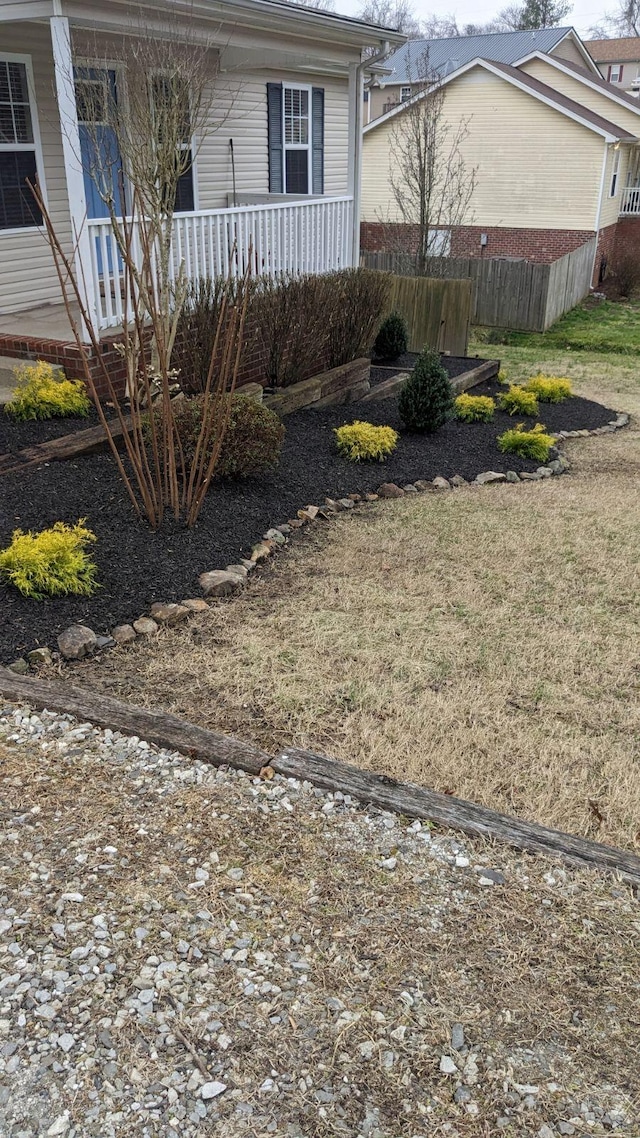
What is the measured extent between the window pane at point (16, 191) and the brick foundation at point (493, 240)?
53.7 feet

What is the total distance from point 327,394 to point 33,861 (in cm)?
689

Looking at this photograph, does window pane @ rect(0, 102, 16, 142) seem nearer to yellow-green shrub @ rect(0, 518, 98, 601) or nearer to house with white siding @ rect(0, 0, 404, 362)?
house with white siding @ rect(0, 0, 404, 362)

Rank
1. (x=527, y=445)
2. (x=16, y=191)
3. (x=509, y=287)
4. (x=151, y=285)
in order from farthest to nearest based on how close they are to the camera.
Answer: (x=509, y=287)
(x=16, y=191)
(x=527, y=445)
(x=151, y=285)

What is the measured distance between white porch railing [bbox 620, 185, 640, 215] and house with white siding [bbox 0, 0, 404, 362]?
18346mm

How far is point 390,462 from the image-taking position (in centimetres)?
787

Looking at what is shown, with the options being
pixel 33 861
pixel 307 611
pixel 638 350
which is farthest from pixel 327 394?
pixel 638 350

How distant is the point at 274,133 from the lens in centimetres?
1293

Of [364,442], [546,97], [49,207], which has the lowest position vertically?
[364,442]

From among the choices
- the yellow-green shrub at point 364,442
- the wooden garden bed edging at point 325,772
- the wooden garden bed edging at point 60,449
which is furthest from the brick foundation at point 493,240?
the wooden garden bed edging at point 325,772

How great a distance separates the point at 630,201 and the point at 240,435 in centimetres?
2660

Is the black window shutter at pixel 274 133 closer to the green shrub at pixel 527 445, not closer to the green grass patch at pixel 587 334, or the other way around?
the green grass patch at pixel 587 334

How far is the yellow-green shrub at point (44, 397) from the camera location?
6.75 meters

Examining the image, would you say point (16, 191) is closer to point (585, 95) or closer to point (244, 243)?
point (244, 243)

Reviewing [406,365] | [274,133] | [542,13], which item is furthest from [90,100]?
[542,13]
